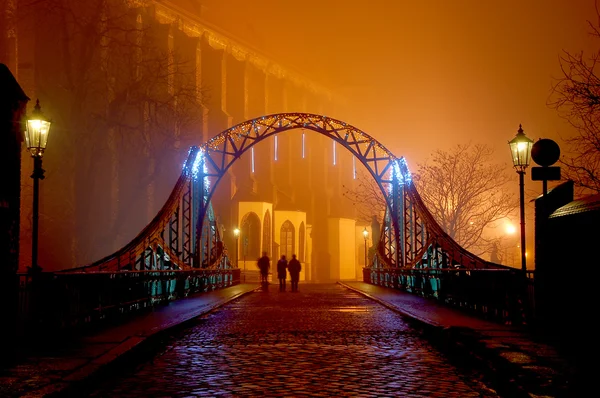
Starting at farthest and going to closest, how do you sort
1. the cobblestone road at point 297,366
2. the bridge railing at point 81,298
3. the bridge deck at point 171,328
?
the bridge railing at point 81,298 → the cobblestone road at point 297,366 → the bridge deck at point 171,328

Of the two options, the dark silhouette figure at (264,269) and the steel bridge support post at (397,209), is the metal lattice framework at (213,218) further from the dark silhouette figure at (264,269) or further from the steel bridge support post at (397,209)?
the dark silhouette figure at (264,269)

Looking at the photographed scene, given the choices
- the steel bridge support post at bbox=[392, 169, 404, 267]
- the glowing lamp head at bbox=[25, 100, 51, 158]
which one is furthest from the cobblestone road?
the steel bridge support post at bbox=[392, 169, 404, 267]

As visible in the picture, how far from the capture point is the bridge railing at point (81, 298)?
1152 cm

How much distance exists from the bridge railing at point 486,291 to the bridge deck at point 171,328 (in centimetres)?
49

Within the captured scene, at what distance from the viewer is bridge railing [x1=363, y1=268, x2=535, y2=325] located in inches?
560

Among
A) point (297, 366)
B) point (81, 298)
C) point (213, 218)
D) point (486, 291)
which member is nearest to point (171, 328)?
point (81, 298)

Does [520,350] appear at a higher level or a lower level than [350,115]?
lower

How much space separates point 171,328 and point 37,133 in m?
4.43

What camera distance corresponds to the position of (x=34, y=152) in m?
15.2

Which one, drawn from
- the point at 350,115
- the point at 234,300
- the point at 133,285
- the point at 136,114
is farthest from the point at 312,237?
the point at 133,285

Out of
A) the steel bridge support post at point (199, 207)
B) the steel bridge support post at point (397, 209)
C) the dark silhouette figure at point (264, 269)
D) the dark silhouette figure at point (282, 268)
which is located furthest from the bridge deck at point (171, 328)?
the dark silhouette figure at point (264, 269)

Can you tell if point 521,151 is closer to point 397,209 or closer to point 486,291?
point 486,291

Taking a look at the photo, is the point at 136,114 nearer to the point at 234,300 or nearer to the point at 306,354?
the point at 234,300

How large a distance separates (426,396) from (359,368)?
2045 millimetres
